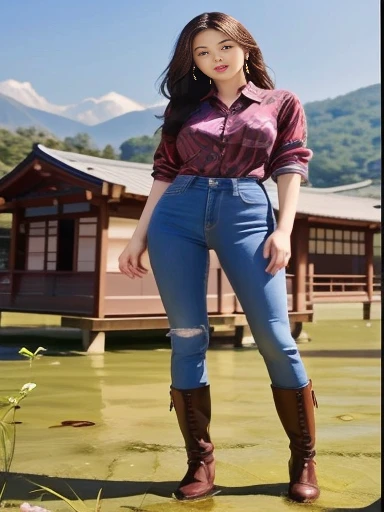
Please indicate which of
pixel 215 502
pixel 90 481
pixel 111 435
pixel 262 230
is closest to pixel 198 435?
pixel 215 502

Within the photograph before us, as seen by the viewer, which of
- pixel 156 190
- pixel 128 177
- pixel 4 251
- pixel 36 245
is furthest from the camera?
pixel 4 251

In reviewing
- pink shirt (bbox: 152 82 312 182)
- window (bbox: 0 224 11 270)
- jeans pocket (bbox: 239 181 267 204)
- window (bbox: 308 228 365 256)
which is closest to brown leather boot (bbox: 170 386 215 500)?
jeans pocket (bbox: 239 181 267 204)

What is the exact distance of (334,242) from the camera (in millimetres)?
15930

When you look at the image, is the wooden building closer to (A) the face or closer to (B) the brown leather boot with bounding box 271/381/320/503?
(A) the face

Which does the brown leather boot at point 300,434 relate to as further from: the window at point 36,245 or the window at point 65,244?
the window at point 36,245

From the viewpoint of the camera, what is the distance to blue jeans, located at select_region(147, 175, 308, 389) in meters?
2.17

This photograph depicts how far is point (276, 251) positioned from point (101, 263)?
22.6 feet

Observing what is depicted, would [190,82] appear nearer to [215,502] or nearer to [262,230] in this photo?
[262,230]

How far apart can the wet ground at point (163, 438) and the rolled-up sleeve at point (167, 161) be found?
1.21 m

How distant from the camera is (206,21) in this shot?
7.63 ft

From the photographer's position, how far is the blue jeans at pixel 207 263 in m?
2.17

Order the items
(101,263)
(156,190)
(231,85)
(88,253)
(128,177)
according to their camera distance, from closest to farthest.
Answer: (231,85) → (156,190) → (101,263) → (88,253) → (128,177)

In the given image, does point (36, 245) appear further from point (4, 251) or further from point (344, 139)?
point (344, 139)

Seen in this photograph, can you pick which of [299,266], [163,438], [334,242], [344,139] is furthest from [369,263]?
[344,139]
